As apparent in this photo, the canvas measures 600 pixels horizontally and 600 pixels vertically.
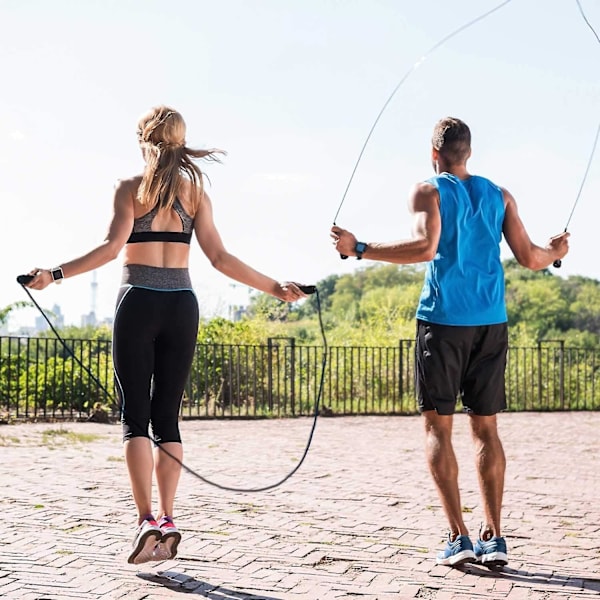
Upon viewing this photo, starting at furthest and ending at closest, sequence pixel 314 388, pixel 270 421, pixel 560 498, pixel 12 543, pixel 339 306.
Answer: pixel 339 306 → pixel 314 388 → pixel 270 421 → pixel 560 498 → pixel 12 543

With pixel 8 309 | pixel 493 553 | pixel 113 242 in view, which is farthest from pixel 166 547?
pixel 8 309

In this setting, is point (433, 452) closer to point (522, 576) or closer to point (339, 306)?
point (522, 576)

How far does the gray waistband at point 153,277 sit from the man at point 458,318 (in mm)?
827

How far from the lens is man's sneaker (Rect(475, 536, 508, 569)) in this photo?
4.39 metres

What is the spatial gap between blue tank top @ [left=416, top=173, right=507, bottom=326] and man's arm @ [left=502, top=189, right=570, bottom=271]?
0.16 metres

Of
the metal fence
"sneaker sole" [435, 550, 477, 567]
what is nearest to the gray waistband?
"sneaker sole" [435, 550, 477, 567]

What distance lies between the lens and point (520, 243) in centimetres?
471

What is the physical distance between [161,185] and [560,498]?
4444mm

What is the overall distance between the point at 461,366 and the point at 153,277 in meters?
1.58

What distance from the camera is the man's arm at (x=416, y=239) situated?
14.1 feet

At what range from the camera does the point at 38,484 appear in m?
7.48

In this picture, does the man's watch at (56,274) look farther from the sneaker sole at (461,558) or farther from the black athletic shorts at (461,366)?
the sneaker sole at (461,558)

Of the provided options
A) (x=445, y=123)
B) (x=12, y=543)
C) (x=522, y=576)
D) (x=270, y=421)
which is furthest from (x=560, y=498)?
(x=270, y=421)

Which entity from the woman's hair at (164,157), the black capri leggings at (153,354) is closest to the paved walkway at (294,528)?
the black capri leggings at (153,354)
